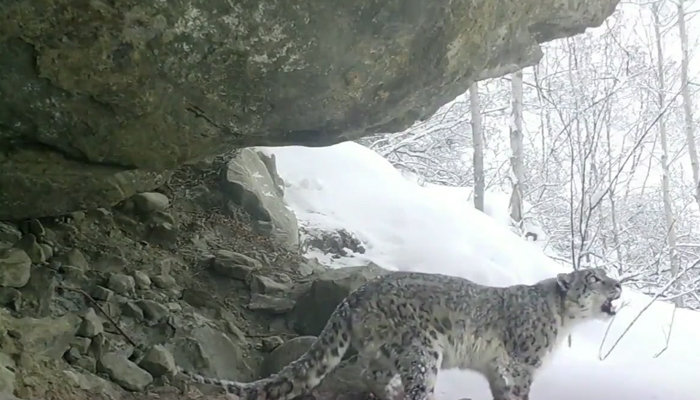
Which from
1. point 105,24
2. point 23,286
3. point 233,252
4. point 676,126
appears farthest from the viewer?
point 676,126

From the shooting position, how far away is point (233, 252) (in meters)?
6.14

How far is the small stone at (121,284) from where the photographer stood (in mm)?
4852

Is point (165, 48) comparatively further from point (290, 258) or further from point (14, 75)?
point (290, 258)

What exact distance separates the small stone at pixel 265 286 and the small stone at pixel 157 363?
1467 millimetres

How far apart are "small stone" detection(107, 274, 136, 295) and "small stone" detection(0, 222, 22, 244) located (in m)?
0.66

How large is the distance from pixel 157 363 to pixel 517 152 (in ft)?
30.8

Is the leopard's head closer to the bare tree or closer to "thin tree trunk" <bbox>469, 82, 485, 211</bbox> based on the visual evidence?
the bare tree

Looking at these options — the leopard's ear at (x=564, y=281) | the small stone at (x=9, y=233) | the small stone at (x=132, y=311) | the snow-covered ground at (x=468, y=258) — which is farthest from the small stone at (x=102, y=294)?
the leopard's ear at (x=564, y=281)

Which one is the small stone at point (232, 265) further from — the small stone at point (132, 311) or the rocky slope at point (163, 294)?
the small stone at point (132, 311)

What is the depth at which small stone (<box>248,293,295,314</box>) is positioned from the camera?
18.2 ft

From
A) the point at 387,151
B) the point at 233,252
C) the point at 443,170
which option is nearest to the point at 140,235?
the point at 233,252

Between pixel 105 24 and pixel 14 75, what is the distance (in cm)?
54

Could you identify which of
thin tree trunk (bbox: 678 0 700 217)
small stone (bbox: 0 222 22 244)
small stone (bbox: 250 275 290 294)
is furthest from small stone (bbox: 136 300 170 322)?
thin tree trunk (bbox: 678 0 700 217)

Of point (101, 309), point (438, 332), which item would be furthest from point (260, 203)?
point (438, 332)
